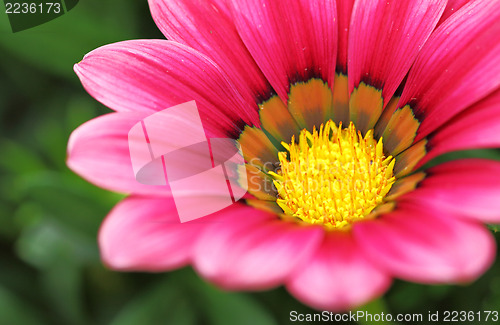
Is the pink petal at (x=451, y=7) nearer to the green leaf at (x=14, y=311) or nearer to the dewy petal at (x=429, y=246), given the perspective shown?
the dewy petal at (x=429, y=246)

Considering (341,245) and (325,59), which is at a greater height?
(325,59)

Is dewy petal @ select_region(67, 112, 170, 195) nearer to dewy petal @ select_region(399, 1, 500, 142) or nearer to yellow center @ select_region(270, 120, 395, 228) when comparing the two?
yellow center @ select_region(270, 120, 395, 228)

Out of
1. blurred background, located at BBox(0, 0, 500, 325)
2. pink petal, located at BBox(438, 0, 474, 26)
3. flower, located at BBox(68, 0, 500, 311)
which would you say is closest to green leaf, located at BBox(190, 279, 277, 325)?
blurred background, located at BBox(0, 0, 500, 325)

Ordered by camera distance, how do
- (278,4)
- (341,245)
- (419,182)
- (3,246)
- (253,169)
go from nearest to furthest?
(341,245), (419,182), (278,4), (253,169), (3,246)

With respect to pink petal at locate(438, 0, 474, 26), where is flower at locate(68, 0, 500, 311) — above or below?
below

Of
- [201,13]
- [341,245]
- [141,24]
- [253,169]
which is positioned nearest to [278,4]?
[201,13]

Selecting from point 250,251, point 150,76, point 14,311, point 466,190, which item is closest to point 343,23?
point 150,76

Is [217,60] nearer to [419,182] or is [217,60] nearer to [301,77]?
[301,77]

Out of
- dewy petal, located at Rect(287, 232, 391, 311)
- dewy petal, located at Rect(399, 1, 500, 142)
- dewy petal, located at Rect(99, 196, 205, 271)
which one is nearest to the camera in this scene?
dewy petal, located at Rect(287, 232, 391, 311)

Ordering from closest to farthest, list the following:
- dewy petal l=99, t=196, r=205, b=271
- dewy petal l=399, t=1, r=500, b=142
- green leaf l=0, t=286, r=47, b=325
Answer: dewy petal l=99, t=196, r=205, b=271, dewy petal l=399, t=1, r=500, b=142, green leaf l=0, t=286, r=47, b=325
